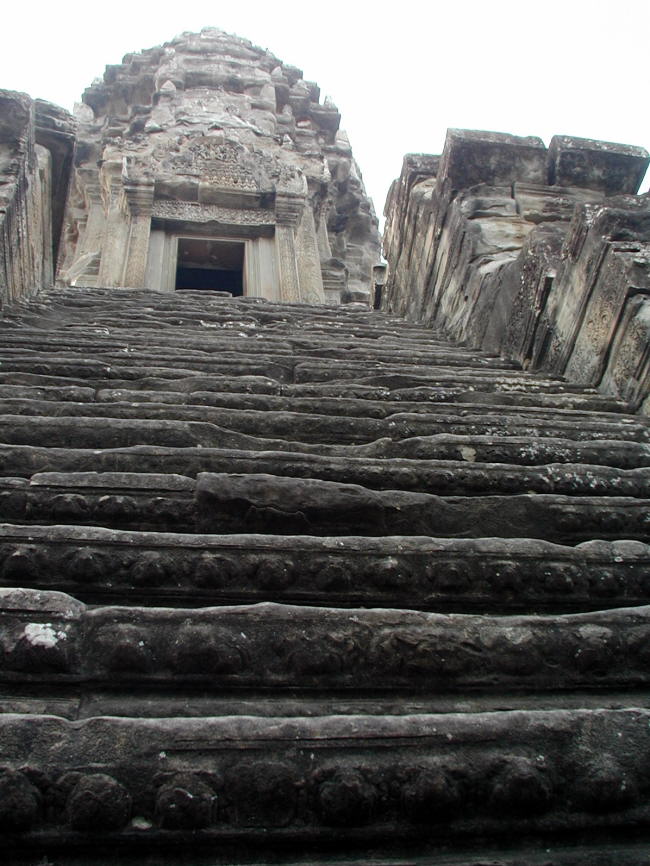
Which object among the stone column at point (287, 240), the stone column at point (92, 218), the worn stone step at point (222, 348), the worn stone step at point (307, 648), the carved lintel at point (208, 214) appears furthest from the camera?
the stone column at point (92, 218)

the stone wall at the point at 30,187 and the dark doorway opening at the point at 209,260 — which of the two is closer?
the stone wall at the point at 30,187

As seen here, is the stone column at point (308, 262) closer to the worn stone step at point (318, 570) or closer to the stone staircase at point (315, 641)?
the stone staircase at point (315, 641)

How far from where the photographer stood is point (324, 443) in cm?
307

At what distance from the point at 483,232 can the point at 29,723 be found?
18.0 ft

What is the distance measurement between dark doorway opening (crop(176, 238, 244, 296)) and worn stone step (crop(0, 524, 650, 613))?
932cm

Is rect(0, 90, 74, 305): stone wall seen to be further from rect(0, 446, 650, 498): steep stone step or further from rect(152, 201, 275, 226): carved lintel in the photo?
rect(152, 201, 275, 226): carved lintel

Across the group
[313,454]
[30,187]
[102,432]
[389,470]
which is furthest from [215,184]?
[389,470]

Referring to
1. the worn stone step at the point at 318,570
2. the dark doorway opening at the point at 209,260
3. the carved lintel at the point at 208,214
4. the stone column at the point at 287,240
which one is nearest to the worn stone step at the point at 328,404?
the worn stone step at the point at 318,570

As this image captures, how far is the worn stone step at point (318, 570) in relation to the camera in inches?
71.6

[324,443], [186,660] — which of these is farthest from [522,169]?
[186,660]

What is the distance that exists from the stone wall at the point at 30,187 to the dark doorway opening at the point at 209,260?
3.74m

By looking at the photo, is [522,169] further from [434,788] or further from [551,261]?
[434,788]

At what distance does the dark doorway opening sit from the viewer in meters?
10.9

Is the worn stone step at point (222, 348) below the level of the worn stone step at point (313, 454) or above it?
below
